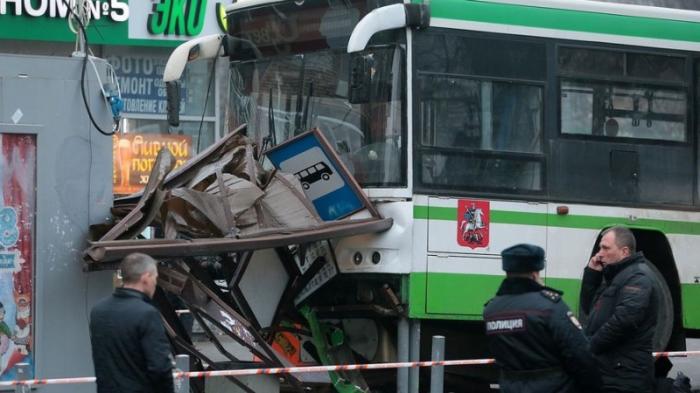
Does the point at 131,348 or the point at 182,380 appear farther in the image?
the point at 182,380

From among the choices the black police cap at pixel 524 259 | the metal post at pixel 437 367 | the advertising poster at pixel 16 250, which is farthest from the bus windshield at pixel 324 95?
the black police cap at pixel 524 259

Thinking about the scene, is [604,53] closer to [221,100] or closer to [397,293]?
[397,293]

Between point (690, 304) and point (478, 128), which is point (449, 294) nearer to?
point (478, 128)

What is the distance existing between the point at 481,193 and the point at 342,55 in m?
1.66

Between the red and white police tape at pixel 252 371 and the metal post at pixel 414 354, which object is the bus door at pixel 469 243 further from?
the red and white police tape at pixel 252 371

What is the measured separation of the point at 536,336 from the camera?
7234mm

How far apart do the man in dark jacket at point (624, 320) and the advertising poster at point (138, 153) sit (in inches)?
514

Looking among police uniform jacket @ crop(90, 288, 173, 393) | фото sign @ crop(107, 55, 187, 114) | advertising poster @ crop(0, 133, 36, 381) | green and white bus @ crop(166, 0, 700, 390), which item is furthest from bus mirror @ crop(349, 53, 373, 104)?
фото sign @ crop(107, 55, 187, 114)

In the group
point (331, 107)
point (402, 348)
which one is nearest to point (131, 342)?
point (402, 348)

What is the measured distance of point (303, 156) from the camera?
36.4 feet

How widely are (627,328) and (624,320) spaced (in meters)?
Result: 0.05

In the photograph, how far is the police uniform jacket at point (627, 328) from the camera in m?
8.10

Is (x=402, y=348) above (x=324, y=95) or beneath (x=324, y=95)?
beneath

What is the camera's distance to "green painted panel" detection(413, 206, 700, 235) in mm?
10984
